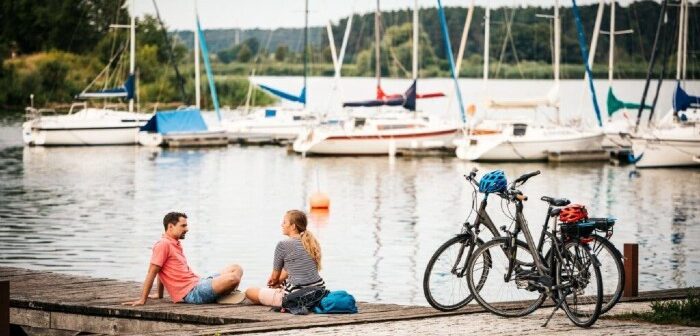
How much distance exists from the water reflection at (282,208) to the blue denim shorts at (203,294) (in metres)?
7.59

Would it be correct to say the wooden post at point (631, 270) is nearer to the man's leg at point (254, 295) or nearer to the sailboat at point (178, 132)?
the man's leg at point (254, 295)

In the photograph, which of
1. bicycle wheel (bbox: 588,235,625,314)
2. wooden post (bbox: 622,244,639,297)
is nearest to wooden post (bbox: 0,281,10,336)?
bicycle wheel (bbox: 588,235,625,314)

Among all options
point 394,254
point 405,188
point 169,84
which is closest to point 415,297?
point 394,254

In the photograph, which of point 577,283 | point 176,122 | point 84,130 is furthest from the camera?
point 176,122

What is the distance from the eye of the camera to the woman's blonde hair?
14.6 m

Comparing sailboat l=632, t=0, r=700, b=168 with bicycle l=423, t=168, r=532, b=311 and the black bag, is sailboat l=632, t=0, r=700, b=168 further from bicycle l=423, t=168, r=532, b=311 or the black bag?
the black bag

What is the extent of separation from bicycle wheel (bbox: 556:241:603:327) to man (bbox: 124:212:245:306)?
137 inches

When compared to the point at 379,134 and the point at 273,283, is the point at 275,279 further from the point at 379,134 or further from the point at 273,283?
the point at 379,134

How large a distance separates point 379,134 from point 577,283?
174ft

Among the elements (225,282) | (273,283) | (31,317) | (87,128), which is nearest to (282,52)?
(87,128)

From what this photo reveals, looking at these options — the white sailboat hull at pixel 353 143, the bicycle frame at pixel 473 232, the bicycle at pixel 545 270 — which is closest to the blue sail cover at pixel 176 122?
the white sailboat hull at pixel 353 143

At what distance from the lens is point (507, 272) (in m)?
14.1

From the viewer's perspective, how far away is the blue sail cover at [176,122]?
72875mm

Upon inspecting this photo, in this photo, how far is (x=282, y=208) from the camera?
42.4 meters
